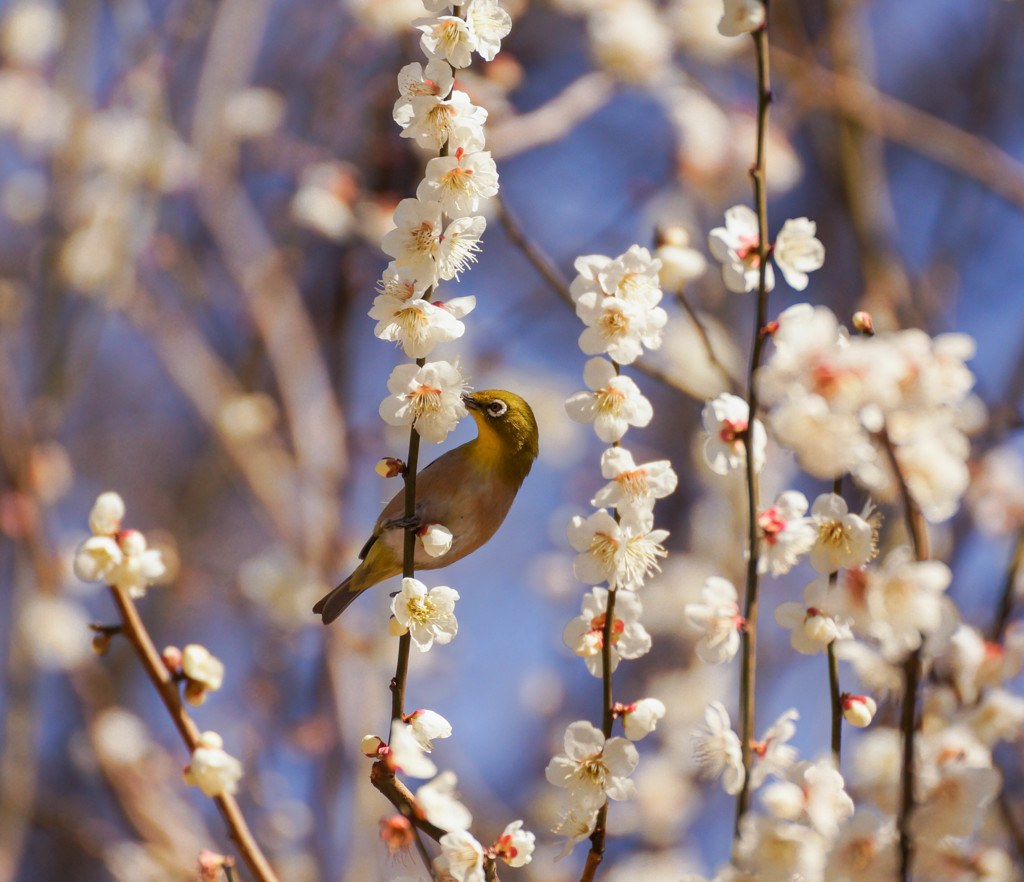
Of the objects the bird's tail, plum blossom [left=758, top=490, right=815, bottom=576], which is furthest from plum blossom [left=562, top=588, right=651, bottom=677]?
the bird's tail

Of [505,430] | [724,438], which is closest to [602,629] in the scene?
[724,438]

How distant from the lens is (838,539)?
4.35ft

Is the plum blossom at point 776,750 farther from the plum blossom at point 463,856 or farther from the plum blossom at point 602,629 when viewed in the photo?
the plum blossom at point 463,856

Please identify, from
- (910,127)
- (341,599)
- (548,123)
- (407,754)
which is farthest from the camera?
(910,127)

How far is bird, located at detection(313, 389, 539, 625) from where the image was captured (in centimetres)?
201

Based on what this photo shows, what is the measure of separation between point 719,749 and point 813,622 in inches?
9.6

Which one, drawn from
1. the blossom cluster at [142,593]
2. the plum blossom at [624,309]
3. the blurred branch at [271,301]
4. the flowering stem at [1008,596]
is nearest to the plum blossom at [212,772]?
the blossom cluster at [142,593]

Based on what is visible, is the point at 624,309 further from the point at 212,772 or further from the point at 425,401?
the point at 212,772

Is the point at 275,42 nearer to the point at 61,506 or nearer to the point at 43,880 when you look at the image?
the point at 61,506

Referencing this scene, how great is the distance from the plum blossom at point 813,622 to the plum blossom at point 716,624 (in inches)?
2.8

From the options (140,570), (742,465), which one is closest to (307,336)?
(140,570)

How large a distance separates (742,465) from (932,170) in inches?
293

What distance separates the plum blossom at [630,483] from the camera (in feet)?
4.42

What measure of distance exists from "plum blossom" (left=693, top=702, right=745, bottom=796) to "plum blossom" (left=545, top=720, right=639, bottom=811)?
0.12 metres
